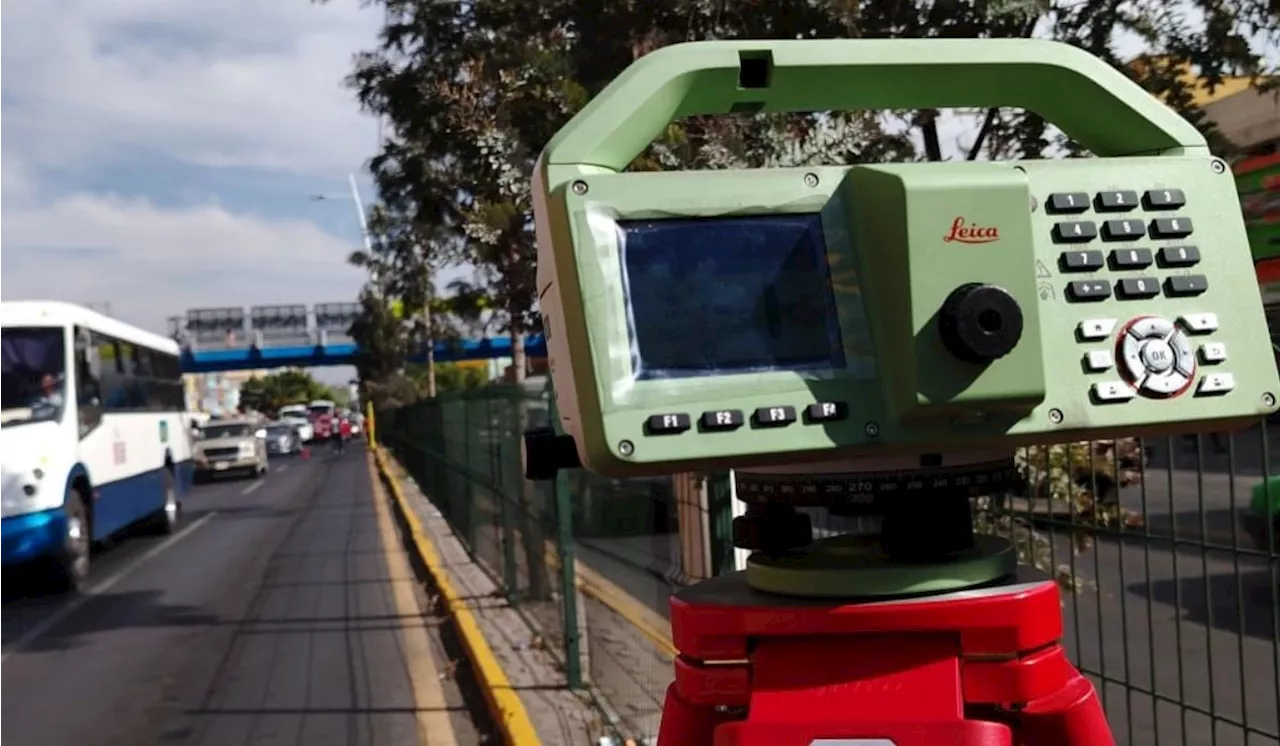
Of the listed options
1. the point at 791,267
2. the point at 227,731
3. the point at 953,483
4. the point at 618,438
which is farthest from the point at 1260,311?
the point at 227,731

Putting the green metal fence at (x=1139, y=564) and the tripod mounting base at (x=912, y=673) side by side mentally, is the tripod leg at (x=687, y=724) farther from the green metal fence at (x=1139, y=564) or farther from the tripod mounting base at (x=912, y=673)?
the green metal fence at (x=1139, y=564)

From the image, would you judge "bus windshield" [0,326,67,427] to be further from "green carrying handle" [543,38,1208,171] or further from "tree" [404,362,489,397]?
"tree" [404,362,489,397]

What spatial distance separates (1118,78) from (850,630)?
787mm

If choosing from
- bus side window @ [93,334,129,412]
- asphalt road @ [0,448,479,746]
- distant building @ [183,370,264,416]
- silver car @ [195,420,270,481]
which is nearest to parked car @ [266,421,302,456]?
silver car @ [195,420,270,481]

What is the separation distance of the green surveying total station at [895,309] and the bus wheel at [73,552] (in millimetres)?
10712

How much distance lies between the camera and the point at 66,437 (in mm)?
11219

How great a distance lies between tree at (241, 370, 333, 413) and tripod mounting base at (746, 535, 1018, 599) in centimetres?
10903

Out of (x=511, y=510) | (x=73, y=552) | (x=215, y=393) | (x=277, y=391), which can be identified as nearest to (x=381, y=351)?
(x=73, y=552)

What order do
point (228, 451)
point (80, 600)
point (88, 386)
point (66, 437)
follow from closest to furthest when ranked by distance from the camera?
point (80, 600)
point (66, 437)
point (88, 386)
point (228, 451)

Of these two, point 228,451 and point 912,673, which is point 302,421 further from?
point 912,673

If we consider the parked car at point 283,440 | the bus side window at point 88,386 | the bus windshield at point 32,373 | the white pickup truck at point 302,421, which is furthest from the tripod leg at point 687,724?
the white pickup truck at point 302,421

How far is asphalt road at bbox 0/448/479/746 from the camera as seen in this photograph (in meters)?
6.11

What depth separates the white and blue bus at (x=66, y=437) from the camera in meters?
10.5

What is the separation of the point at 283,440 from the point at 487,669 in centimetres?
4283
